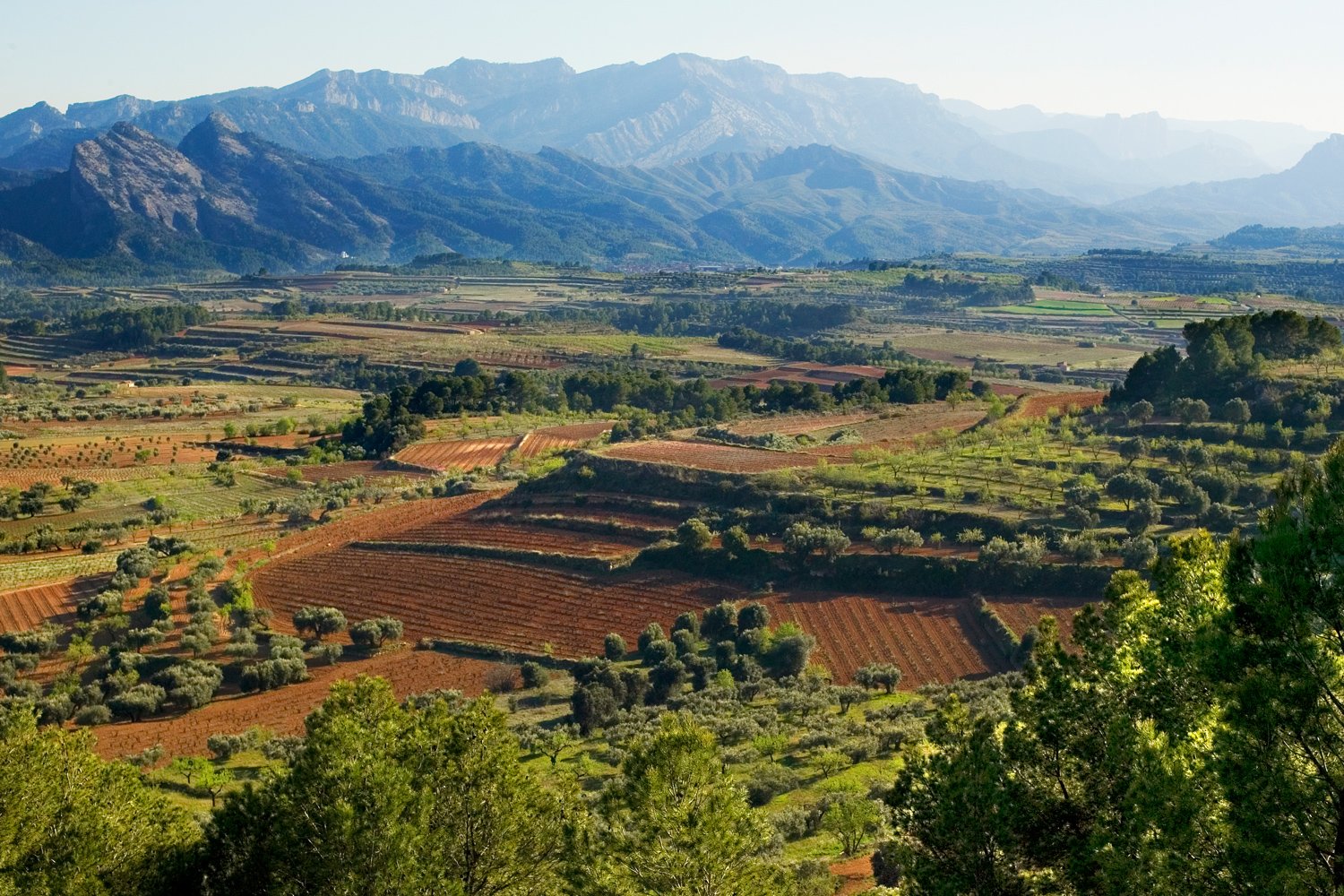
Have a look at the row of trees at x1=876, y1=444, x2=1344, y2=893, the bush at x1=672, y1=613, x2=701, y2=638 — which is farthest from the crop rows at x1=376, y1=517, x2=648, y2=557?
the row of trees at x1=876, y1=444, x2=1344, y2=893

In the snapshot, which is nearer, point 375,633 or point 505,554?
point 375,633

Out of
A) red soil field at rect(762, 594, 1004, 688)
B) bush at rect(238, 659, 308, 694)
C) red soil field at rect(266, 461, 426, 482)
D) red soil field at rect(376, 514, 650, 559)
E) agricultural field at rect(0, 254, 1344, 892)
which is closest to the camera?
agricultural field at rect(0, 254, 1344, 892)

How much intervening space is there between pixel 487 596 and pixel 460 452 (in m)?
33.8

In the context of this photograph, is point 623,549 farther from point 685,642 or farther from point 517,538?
point 685,642

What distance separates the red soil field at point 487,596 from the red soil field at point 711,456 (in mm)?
11902

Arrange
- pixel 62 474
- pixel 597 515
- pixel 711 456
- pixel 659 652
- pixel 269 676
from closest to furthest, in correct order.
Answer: pixel 269 676 → pixel 659 652 → pixel 597 515 → pixel 711 456 → pixel 62 474

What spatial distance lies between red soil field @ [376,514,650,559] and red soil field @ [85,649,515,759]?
11397 mm

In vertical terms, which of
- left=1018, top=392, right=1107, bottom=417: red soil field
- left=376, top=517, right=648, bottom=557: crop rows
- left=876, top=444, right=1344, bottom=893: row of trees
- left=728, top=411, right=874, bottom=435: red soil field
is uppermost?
left=876, top=444, right=1344, bottom=893: row of trees

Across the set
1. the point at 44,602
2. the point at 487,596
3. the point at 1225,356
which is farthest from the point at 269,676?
the point at 1225,356

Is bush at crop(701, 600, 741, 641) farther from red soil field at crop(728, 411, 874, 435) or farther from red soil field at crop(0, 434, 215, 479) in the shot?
red soil field at crop(0, 434, 215, 479)

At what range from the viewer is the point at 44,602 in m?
52.1

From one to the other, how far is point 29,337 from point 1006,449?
140m

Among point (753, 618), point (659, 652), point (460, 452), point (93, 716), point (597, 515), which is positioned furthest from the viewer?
point (460, 452)

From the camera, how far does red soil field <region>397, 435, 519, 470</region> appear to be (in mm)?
82062
